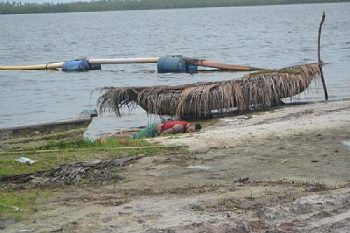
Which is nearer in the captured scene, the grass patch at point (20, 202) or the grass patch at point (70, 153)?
the grass patch at point (20, 202)

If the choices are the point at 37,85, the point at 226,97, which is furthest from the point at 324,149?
the point at 37,85

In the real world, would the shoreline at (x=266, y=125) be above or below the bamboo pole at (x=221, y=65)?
above

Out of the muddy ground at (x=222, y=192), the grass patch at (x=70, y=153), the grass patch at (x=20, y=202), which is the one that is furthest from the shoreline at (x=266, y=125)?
the grass patch at (x=20, y=202)

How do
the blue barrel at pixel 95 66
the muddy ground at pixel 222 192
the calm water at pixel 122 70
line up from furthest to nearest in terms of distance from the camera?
the blue barrel at pixel 95 66 → the calm water at pixel 122 70 → the muddy ground at pixel 222 192

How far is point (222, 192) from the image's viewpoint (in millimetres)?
8086

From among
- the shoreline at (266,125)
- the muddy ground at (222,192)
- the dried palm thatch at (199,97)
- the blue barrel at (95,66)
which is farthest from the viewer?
the blue barrel at (95,66)

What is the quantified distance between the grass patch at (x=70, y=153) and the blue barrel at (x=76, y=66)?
2239cm

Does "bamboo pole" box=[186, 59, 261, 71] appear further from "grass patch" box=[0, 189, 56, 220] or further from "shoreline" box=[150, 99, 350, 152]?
"grass patch" box=[0, 189, 56, 220]

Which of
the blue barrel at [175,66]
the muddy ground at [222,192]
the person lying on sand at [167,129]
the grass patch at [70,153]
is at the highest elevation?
the muddy ground at [222,192]

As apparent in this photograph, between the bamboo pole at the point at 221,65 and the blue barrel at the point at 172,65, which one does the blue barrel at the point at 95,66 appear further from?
the bamboo pole at the point at 221,65

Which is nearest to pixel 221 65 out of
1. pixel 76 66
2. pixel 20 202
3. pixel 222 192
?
pixel 76 66

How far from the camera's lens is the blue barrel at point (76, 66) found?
3434cm

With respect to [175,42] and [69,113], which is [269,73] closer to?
[69,113]

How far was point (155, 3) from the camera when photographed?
632 ft
